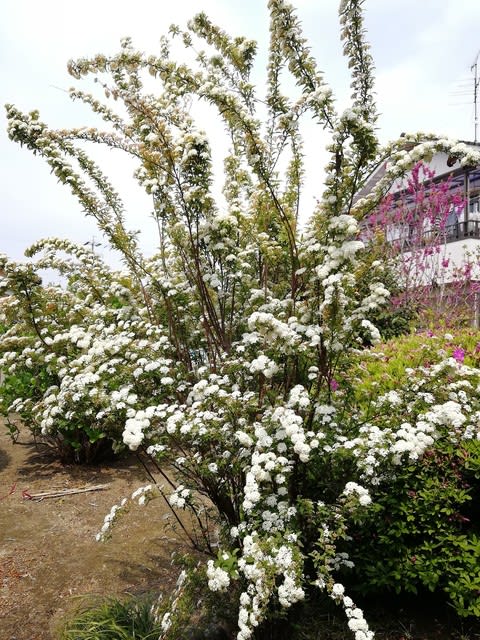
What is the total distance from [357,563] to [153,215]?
3.13 meters

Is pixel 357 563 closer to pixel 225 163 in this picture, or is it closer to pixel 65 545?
pixel 65 545

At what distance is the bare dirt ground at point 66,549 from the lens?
2965mm

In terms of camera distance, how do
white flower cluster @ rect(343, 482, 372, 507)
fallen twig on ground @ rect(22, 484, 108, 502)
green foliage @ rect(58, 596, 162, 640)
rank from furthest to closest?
fallen twig on ground @ rect(22, 484, 108, 502)
green foliage @ rect(58, 596, 162, 640)
white flower cluster @ rect(343, 482, 372, 507)

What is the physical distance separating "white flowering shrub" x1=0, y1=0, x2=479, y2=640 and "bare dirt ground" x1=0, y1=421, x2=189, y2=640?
1.74 ft

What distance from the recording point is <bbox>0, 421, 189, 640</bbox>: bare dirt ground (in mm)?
2965

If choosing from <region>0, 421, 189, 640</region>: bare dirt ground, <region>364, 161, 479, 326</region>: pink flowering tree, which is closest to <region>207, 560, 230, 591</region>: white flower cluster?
<region>0, 421, 189, 640</region>: bare dirt ground

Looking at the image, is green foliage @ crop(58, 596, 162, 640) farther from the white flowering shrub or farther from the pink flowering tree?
the pink flowering tree

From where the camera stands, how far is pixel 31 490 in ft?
15.3

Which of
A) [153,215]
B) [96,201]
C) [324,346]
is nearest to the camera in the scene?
[324,346]

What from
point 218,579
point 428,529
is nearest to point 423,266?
point 428,529

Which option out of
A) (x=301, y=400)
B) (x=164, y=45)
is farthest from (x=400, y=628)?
(x=164, y=45)

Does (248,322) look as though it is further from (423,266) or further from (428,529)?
(423,266)

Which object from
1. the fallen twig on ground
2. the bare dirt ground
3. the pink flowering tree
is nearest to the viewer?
the bare dirt ground

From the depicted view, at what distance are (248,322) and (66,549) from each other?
8.38 feet
